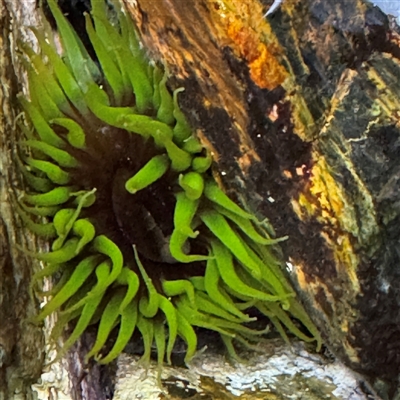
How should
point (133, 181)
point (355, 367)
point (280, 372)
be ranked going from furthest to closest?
1. point (280, 372)
2. point (355, 367)
3. point (133, 181)

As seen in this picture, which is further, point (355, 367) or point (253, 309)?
point (253, 309)

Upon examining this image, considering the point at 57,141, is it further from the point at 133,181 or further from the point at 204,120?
the point at 204,120

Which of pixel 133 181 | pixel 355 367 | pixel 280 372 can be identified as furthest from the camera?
pixel 280 372

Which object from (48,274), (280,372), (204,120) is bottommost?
(280,372)

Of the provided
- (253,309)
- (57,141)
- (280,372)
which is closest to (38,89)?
(57,141)

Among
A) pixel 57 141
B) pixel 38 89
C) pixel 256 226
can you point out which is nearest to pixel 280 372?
pixel 256 226

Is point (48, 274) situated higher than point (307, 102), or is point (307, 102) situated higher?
point (307, 102)

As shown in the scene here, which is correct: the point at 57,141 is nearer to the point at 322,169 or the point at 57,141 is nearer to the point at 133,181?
the point at 133,181
